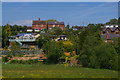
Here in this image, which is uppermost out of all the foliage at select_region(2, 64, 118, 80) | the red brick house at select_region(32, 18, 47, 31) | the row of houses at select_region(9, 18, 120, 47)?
the red brick house at select_region(32, 18, 47, 31)

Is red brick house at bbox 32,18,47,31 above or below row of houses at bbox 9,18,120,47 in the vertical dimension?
above

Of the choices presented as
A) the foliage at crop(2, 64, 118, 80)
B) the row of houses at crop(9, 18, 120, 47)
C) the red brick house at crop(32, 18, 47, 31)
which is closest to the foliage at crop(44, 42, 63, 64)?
the foliage at crop(2, 64, 118, 80)

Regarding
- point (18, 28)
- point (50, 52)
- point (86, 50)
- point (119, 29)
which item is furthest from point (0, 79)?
point (18, 28)

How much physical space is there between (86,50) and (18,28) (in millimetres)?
56497

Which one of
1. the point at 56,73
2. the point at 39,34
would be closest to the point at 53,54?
the point at 56,73

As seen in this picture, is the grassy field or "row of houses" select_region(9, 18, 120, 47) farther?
"row of houses" select_region(9, 18, 120, 47)

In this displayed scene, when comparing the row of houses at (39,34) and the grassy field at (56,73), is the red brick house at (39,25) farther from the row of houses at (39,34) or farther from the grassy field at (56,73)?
the grassy field at (56,73)

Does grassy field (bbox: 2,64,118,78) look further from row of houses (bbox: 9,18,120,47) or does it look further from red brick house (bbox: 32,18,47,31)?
red brick house (bbox: 32,18,47,31)

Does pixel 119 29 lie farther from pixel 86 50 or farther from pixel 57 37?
pixel 86 50

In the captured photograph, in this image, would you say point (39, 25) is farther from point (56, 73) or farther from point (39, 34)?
point (56, 73)

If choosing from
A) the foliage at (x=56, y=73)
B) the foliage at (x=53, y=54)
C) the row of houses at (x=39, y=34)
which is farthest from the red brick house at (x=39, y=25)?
the foliage at (x=56, y=73)

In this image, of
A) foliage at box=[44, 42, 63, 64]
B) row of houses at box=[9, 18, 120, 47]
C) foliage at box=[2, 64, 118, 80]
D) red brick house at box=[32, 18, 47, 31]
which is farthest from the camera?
red brick house at box=[32, 18, 47, 31]

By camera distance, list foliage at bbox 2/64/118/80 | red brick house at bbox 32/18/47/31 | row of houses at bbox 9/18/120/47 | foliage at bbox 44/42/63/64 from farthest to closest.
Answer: red brick house at bbox 32/18/47/31
row of houses at bbox 9/18/120/47
foliage at bbox 44/42/63/64
foliage at bbox 2/64/118/80

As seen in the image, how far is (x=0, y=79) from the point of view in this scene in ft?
36.2
